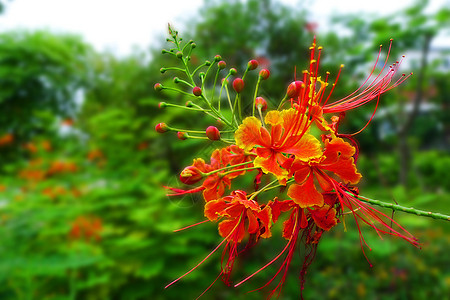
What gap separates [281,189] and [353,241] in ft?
12.6

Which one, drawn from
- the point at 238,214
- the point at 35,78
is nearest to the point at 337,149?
the point at 238,214

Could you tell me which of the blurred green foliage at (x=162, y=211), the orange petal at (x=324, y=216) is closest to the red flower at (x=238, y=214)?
the orange petal at (x=324, y=216)

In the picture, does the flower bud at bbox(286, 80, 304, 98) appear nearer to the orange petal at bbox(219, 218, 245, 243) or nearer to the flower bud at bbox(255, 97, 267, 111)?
the flower bud at bbox(255, 97, 267, 111)

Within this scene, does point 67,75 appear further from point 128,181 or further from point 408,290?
point 408,290

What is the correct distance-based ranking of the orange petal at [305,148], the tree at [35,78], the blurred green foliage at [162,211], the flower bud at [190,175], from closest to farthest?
the orange petal at [305,148]
the flower bud at [190,175]
the blurred green foliage at [162,211]
the tree at [35,78]

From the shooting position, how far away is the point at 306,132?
0.75 m

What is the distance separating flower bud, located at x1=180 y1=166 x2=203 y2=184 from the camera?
2.71 feet

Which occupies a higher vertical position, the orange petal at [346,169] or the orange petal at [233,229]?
the orange petal at [346,169]

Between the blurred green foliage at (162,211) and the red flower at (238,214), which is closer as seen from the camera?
the red flower at (238,214)


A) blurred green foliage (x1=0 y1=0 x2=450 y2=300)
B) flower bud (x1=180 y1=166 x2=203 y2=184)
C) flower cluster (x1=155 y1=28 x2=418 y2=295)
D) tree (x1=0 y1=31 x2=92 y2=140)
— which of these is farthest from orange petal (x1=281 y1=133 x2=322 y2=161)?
tree (x1=0 y1=31 x2=92 y2=140)

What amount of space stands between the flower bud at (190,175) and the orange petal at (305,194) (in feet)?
0.73

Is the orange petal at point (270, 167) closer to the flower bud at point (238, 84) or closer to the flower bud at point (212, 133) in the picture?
the flower bud at point (212, 133)

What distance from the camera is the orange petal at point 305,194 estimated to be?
736 mm

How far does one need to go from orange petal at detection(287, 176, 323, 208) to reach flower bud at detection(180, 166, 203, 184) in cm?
22
